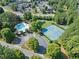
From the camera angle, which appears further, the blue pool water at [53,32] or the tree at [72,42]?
the blue pool water at [53,32]

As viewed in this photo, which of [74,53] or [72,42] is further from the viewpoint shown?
[72,42]

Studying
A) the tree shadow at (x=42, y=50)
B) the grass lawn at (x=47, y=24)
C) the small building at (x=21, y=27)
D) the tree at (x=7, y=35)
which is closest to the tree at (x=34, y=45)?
the tree shadow at (x=42, y=50)

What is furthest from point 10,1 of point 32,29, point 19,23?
point 32,29

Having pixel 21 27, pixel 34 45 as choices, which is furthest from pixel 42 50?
pixel 21 27

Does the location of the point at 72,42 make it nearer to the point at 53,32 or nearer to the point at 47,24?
the point at 53,32

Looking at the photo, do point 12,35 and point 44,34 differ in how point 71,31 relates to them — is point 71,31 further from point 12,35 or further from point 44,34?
point 12,35

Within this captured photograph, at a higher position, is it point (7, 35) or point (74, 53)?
point (7, 35)

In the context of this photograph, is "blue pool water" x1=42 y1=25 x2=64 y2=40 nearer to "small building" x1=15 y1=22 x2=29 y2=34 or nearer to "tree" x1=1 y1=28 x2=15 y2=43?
"small building" x1=15 y1=22 x2=29 y2=34

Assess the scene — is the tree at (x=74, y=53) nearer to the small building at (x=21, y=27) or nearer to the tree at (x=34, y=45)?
the tree at (x=34, y=45)

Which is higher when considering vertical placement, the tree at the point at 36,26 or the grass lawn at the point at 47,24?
the tree at the point at 36,26
